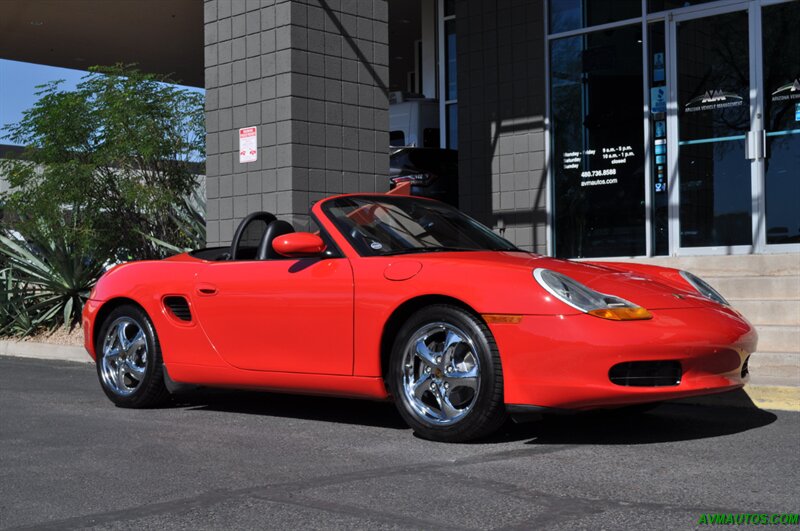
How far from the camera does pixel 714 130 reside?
38.2 ft

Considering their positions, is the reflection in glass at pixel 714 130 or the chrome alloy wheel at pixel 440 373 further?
the reflection in glass at pixel 714 130

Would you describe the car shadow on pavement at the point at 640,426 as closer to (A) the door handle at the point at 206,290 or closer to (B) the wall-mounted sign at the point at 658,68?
(A) the door handle at the point at 206,290

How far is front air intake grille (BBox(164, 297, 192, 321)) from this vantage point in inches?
256

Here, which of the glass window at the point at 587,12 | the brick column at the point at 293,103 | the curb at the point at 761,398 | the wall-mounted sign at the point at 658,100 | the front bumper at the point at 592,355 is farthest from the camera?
the glass window at the point at 587,12

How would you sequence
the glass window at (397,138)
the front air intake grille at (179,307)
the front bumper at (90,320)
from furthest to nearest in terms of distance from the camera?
the glass window at (397,138) < the front bumper at (90,320) < the front air intake grille at (179,307)

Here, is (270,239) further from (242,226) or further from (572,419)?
(572,419)

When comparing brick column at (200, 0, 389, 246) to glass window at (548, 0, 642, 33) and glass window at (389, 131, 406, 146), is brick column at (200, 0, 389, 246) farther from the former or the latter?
glass window at (389, 131, 406, 146)

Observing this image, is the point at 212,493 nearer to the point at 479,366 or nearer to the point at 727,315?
the point at 479,366

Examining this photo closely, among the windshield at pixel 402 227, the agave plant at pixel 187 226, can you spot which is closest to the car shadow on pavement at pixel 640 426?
the windshield at pixel 402 227

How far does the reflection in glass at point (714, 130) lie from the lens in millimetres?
11336

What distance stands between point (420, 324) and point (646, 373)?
1.15m

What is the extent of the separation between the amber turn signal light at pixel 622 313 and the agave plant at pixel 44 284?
8.45 m

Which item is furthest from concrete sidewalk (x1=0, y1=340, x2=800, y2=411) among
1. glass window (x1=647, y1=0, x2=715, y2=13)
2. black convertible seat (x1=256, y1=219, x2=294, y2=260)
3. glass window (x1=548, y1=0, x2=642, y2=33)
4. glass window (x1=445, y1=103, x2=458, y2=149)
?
glass window (x1=445, y1=103, x2=458, y2=149)

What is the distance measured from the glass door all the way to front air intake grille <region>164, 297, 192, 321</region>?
6.93 m
